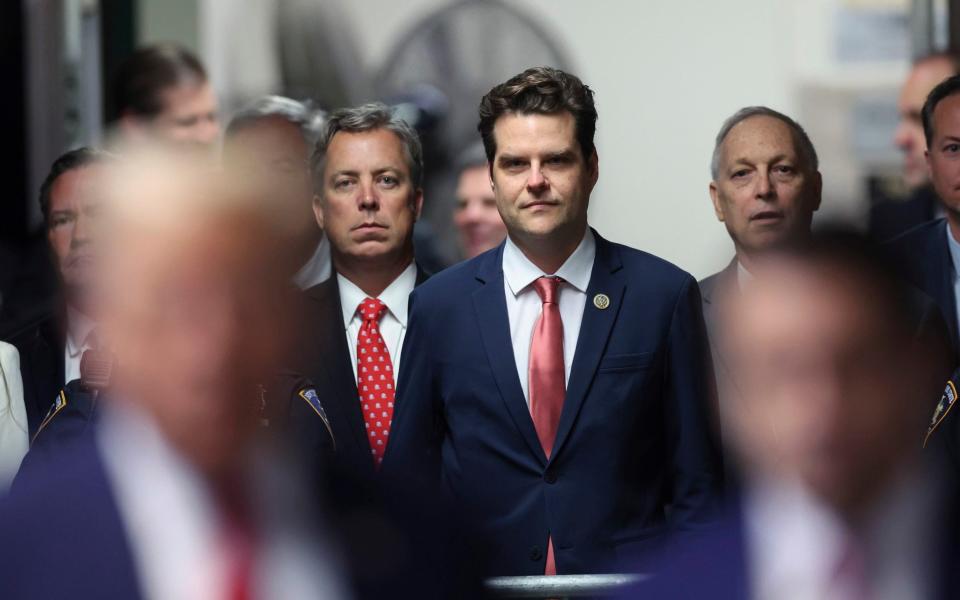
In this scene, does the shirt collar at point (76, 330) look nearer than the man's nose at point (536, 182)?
No

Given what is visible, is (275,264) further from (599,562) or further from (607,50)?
(607,50)

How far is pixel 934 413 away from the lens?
9.36ft

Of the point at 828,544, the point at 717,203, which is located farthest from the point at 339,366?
the point at 828,544

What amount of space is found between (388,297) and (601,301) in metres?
0.60

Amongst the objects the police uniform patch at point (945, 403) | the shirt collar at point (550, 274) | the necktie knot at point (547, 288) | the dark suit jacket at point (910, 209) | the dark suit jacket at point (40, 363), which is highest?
the dark suit jacket at point (910, 209)

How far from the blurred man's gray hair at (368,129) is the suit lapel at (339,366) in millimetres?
289

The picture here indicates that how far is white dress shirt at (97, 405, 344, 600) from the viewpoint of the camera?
1.31m

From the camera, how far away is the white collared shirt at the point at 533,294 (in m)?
3.17

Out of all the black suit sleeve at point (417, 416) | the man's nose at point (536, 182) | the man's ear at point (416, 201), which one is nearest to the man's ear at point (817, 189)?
the man's nose at point (536, 182)

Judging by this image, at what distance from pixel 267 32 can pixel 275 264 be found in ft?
14.6

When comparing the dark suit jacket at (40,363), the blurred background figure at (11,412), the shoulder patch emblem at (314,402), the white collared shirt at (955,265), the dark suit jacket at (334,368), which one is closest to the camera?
the shoulder patch emblem at (314,402)

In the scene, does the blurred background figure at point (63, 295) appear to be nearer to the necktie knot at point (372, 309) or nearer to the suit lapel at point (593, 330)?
the necktie knot at point (372, 309)

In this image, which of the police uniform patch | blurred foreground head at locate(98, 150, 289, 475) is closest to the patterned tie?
the police uniform patch

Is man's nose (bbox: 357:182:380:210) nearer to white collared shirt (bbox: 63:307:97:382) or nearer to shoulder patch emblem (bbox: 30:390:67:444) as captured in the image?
white collared shirt (bbox: 63:307:97:382)
